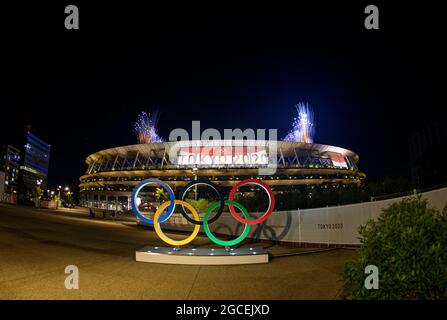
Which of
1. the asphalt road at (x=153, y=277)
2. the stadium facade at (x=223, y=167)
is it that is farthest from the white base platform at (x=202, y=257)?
the stadium facade at (x=223, y=167)

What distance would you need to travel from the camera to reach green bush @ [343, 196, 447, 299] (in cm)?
503

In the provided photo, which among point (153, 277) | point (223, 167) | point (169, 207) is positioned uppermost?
point (223, 167)

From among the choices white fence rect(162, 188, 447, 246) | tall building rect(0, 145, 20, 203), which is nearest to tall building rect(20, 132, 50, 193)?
tall building rect(0, 145, 20, 203)

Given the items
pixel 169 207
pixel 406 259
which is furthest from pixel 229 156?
pixel 406 259

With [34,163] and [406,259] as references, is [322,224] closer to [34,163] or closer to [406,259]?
[406,259]

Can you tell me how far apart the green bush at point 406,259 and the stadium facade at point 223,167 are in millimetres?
65365

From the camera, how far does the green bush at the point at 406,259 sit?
16.5 ft

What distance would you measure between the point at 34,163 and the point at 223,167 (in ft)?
426

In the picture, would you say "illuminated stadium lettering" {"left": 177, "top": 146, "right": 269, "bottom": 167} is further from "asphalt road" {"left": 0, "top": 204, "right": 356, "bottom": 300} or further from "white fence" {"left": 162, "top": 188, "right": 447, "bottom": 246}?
"asphalt road" {"left": 0, "top": 204, "right": 356, "bottom": 300}

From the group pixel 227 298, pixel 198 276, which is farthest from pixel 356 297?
pixel 198 276

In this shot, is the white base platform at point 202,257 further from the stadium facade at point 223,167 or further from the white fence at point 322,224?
the stadium facade at point 223,167

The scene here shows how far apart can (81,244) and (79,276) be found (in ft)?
20.7

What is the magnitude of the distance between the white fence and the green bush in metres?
4.01

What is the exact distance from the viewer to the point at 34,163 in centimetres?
16288
